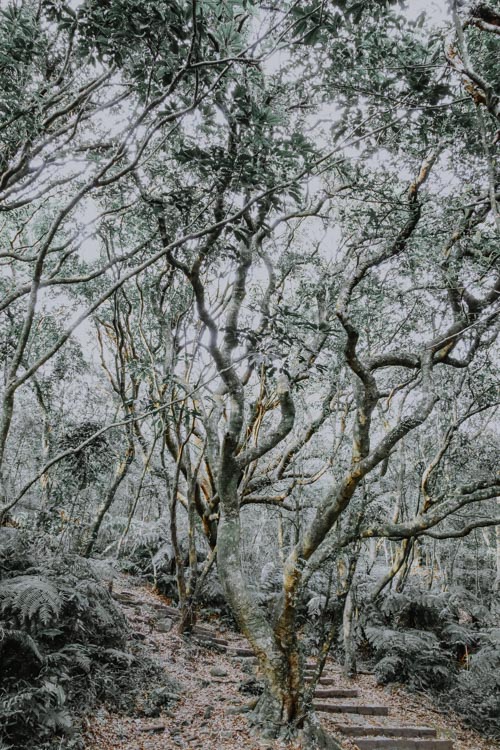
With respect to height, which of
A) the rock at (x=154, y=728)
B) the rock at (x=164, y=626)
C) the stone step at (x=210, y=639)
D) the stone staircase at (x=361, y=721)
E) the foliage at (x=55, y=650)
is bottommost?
the stone staircase at (x=361, y=721)

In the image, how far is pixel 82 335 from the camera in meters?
12.1

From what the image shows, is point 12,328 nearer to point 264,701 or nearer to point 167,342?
point 167,342

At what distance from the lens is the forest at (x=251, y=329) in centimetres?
346

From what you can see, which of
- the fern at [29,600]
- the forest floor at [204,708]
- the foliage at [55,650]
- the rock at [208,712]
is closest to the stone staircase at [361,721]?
the forest floor at [204,708]

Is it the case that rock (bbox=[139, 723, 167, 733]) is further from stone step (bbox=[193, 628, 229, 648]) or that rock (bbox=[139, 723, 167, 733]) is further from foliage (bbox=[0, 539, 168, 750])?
stone step (bbox=[193, 628, 229, 648])

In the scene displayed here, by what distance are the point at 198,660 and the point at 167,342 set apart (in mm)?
5081

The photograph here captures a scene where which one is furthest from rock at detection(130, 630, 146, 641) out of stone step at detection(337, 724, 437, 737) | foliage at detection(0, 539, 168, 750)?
stone step at detection(337, 724, 437, 737)

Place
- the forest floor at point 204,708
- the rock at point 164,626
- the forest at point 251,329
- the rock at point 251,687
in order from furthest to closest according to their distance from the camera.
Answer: the rock at point 164,626
the rock at point 251,687
the forest floor at point 204,708
the forest at point 251,329

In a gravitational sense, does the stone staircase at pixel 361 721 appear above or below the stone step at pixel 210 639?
below

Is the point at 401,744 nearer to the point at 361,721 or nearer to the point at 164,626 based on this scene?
the point at 361,721

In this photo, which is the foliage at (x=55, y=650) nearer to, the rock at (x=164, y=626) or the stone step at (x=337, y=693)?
the rock at (x=164, y=626)

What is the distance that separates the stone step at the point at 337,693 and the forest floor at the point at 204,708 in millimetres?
190

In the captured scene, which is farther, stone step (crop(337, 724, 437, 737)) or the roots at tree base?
stone step (crop(337, 724, 437, 737))

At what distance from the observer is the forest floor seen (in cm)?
430
